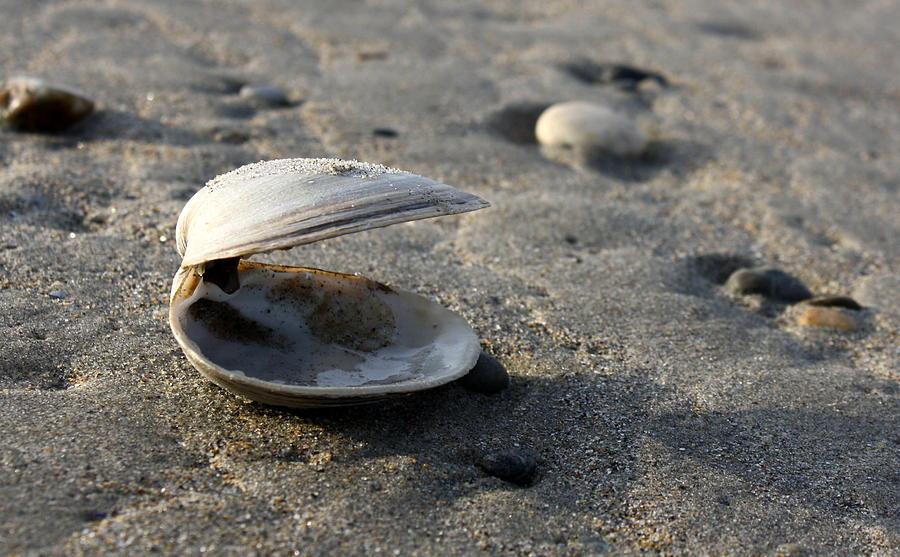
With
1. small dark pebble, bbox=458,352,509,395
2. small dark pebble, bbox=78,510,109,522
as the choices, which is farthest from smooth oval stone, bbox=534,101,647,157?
small dark pebble, bbox=78,510,109,522

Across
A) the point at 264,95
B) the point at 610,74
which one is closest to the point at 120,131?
the point at 264,95

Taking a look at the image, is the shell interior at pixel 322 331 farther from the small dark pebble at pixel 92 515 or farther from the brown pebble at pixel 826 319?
the brown pebble at pixel 826 319

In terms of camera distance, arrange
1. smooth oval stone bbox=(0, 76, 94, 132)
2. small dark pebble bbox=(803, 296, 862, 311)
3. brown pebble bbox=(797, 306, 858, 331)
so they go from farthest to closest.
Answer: smooth oval stone bbox=(0, 76, 94, 132) → small dark pebble bbox=(803, 296, 862, 311) → brown pebble bbox=(797, 306, 858, 331)

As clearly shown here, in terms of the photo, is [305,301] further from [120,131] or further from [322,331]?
[120,131]

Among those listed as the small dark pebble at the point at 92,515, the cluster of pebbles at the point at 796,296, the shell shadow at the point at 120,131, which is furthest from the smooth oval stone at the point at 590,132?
the small dark pebble at the point at 92,515

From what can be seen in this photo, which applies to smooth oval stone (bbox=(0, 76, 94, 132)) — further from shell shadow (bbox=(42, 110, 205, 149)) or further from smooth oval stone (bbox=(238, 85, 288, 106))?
smooth oval stone (bbox=(238, 85, 288, 106))

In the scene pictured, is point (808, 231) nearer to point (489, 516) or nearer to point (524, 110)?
point (524, 110)
